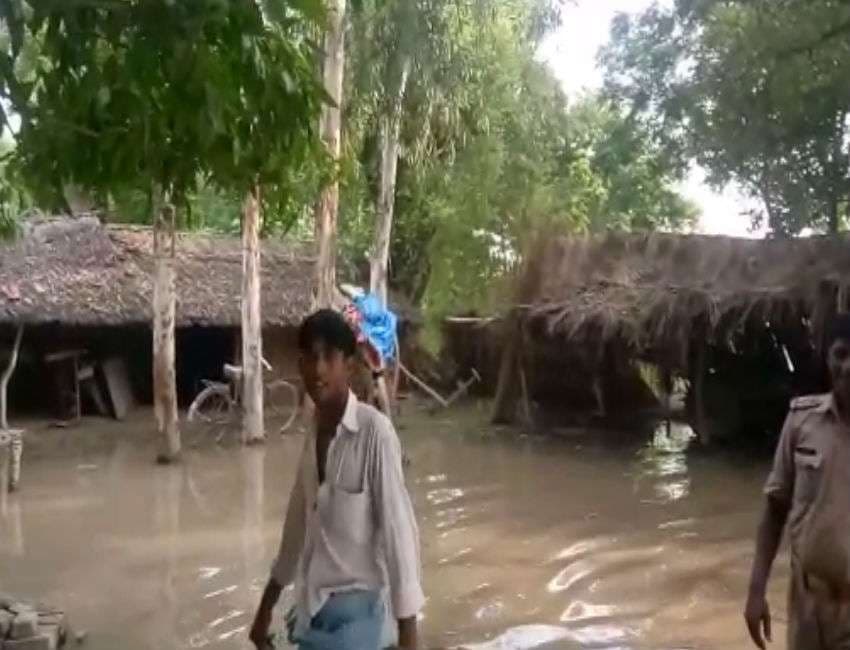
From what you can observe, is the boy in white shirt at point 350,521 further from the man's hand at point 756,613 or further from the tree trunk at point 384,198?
the tree trunk at point 384,198

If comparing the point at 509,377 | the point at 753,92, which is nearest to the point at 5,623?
the point at 753,92

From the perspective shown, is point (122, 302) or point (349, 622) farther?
point (122, 302)

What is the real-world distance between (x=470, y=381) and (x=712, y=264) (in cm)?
750

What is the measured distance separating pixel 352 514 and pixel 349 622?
261 millimetres

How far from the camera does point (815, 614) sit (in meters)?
3.15

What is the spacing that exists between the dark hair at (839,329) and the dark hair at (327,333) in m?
1.21

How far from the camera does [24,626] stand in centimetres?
656

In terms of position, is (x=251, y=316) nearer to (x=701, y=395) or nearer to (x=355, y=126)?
(x=355, y=126)

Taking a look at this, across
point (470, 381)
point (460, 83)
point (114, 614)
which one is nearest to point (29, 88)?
point (114, 614)

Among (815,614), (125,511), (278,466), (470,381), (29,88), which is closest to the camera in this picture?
(29,88)

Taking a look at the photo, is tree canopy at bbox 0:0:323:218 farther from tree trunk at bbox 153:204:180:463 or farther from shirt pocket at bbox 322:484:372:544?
tree trunk at bbox 153:204:180:463

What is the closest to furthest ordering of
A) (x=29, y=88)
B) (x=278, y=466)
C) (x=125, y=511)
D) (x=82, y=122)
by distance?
(x=29, y=88) < (x=82, y=122) < (x=125, y=511) < (x=278, y=466)

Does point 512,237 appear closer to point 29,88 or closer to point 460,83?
point 460,83

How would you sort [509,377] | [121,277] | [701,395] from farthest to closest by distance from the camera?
[121,277], [509,377], [701,395]
